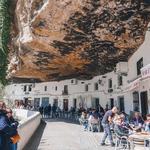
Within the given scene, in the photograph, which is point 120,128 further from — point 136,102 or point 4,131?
point 136,102

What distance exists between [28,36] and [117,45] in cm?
566

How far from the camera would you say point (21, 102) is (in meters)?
38.5

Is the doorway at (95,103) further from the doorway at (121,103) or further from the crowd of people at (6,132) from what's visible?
the crowd of people at (6,132)

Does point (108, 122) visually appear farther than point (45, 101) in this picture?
No

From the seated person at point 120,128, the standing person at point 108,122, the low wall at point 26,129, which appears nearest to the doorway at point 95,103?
the low wall at point 26,129

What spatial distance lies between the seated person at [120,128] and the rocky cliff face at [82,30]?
514 cm

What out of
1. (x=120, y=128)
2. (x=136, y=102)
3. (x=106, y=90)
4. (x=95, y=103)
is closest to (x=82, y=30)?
(x=120, y=128)

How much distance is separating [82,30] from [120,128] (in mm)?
6344

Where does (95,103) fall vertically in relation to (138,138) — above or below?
above

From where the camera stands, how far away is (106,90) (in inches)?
989

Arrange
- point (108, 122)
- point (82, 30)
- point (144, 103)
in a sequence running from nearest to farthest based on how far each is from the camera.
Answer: point (108, 122)
point (82, 30)
point (144, 103)

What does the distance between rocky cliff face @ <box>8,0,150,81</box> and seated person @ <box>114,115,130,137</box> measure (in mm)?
5145

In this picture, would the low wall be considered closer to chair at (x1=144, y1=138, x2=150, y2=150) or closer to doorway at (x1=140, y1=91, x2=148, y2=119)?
chair at (x1=144, y1=138, x2=150, y2=150)

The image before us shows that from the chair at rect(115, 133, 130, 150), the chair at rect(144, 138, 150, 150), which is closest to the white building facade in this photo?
the chair at rect(115, 133, 130, 150)
